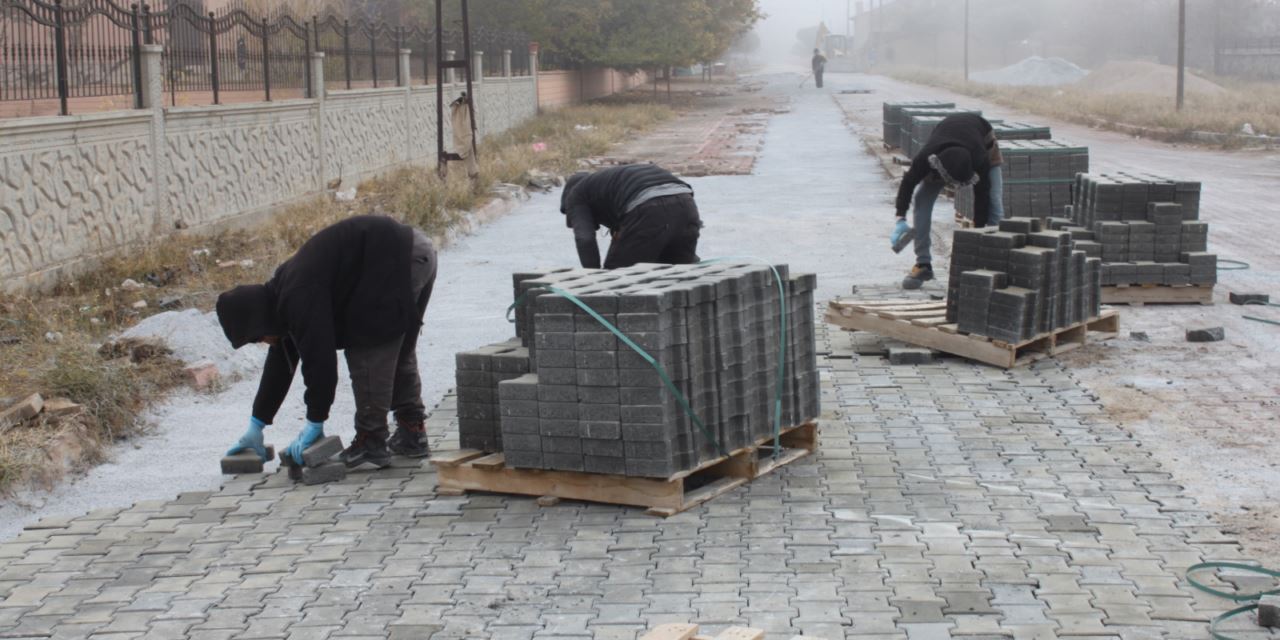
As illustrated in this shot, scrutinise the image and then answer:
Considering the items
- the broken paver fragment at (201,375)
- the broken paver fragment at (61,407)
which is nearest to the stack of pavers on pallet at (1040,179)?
the broken paver fragment at (201,375)

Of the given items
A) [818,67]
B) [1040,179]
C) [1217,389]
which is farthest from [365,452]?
[818,67]

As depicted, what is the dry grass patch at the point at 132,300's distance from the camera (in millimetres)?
7879

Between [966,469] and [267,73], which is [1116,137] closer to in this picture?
[267,73]

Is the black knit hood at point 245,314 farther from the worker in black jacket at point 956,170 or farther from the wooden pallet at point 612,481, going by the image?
the worker in black jacket at point 956,170

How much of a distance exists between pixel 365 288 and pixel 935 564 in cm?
305

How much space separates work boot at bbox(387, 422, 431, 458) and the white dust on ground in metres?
0.90

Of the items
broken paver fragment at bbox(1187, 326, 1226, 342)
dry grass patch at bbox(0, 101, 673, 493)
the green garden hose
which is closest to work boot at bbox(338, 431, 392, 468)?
dry grass patch at bbox(0, 101, 673, 493)

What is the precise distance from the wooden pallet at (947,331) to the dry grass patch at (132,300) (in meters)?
4.89

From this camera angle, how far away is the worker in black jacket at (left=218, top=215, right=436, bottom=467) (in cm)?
651

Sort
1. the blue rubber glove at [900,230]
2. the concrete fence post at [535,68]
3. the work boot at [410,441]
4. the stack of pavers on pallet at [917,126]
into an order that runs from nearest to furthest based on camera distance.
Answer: the work boot at [410,441] < the blue rubber glove at [900,230] < the stack of pavers on pallet at [917,126] < the concrete fence post at [535,68]

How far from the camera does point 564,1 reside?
42.8 m

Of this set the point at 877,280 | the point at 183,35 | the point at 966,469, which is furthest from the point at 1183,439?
the point at 183,35

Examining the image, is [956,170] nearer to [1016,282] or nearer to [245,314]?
[1016,282]

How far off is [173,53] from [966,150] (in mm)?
8364
